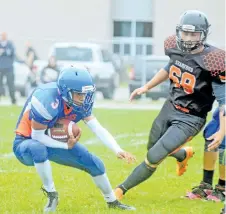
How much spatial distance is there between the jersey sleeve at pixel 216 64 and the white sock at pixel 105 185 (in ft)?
3.57

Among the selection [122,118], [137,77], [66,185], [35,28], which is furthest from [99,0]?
[66,185]

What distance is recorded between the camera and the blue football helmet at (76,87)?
5.73m

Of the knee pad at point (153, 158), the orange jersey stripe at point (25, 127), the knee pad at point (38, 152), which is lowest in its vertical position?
the knee pad at point (153, 158)

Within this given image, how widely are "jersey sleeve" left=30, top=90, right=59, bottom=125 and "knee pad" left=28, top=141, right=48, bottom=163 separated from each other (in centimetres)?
18

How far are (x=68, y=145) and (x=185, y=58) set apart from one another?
3.97 ft

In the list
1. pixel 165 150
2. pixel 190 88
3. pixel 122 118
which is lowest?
pixel 122 118

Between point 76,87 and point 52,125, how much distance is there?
0.36 meters

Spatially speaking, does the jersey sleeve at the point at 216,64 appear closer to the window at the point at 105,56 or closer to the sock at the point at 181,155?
the sock at the point at 181,155

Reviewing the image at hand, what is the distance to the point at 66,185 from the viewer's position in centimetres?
730

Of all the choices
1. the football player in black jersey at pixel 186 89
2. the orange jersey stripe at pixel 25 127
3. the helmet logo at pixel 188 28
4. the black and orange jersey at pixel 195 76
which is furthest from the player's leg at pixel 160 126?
the orange jersey stripe at pixel 25 127

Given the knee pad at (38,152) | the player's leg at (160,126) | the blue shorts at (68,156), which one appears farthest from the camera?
the player's leg at (160,126)

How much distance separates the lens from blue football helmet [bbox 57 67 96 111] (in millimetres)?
5730

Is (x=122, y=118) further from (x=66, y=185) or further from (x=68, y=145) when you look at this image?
(x=68, y=145)

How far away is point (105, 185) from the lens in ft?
20.0
